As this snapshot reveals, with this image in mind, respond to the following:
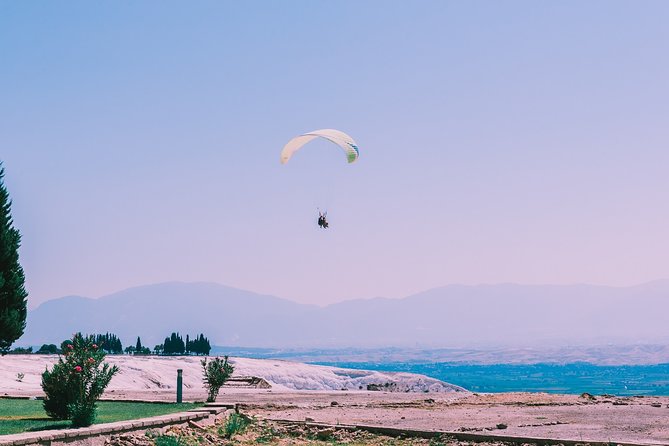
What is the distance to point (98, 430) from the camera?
19.5m

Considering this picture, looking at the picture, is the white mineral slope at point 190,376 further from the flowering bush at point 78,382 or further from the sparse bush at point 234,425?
the sparse bush at point 234,425

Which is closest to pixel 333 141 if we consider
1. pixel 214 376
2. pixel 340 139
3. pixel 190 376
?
pixel 340 139

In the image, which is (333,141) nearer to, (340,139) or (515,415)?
(340,139)

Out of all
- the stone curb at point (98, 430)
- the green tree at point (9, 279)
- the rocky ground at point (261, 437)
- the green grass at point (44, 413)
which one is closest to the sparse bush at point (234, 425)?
the rocky ground at point (261, 437)

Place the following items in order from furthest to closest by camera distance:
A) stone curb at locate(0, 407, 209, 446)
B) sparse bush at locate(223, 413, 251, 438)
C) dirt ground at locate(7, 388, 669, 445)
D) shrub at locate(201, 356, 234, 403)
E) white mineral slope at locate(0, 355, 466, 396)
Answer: white mineral slope at locate(0, 355, 466, 396) → shrub at locate(201, 356, 234, 403) → sparse bush at locate(223, 413, 251, 438) → dirt ground at locate(7, 388, 669, 445) → stone curb at locate(0, 407, 209, 446)

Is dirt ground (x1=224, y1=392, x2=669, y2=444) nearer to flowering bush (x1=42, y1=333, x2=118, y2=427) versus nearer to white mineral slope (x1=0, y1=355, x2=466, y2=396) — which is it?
flowering bush (x1=42, y1=333, x2=118, y2=427)

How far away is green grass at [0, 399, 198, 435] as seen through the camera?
20.3m

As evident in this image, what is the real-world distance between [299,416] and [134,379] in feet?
104

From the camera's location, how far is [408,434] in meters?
22.3

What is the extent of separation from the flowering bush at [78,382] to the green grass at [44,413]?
43 cm

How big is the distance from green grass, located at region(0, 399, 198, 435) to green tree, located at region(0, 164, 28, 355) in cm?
915

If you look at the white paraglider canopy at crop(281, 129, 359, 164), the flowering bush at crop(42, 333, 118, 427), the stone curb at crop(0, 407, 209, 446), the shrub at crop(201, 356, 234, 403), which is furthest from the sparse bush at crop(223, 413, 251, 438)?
the white paraglider canopy at crop(281, 129, 359, 164)

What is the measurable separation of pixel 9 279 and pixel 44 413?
15926mm

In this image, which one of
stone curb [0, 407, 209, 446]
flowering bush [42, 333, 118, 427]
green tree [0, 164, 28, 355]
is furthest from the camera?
green tree [0, 164, 28, 355]
